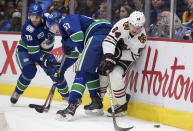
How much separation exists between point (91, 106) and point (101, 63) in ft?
1.90

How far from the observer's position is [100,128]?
5238mm

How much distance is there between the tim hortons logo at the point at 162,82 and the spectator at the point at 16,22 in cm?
285

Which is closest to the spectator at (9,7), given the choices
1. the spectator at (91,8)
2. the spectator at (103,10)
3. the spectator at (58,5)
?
the spectator at (58,5)

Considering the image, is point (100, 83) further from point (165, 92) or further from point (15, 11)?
point (15, 11)

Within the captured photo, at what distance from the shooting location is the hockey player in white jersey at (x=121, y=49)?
5547mm

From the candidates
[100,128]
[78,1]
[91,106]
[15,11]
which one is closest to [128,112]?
[91,106]

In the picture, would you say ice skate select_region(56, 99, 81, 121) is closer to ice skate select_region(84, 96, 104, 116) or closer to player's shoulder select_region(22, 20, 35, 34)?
ice skate select_region(84, 96, 104, 116)

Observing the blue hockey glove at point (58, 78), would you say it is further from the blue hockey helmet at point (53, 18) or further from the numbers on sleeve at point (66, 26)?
the numbers on sleeve at point (66, 26)

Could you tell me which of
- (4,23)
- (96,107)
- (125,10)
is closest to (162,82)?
(96,107)

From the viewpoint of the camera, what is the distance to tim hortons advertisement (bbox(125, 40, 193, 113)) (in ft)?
17.0

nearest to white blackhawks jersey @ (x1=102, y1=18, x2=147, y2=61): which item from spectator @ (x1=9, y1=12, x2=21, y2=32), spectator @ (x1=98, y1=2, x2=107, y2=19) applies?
spectator @ (x1=98, y1=2, x2=107, y2=19)

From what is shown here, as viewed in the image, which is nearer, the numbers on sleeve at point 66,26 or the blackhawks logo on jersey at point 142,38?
the blackhawks logo on jersey at point 142,38

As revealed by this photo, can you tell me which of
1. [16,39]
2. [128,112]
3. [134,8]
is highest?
[134,8]

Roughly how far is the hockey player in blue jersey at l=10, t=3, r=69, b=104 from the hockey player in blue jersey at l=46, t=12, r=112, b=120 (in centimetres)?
31
